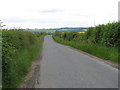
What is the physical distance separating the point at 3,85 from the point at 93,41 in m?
17.8

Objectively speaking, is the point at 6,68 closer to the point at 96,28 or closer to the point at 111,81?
the point at 111,81

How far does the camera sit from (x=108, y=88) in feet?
22.3

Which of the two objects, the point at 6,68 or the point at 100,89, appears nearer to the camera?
the point at 100,89

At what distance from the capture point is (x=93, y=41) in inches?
923

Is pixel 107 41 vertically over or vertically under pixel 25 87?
over

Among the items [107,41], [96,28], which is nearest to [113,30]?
[107,41]

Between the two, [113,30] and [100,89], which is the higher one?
[113,30]

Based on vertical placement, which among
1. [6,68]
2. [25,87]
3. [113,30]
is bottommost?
[25,87]

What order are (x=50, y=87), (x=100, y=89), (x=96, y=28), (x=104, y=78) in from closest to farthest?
(x=100, y=89) → (x=50, y=87) → (x=104, y=78) → (x=96, y=28)

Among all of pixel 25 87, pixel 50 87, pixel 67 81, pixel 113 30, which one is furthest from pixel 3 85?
pixel 113 30

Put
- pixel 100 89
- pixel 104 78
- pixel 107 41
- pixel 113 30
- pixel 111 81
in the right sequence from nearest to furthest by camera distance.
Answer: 1. pixel 100 89
2. pixel 111 81
3. pixel 104 78
4. pixel 113 30
5. pixel 107 41

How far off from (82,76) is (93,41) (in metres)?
15.1

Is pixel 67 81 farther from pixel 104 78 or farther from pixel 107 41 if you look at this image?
pixel 107 41

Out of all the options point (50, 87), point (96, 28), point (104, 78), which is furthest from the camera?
point (96, 28)
